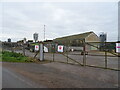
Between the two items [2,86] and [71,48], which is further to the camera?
[71,48]

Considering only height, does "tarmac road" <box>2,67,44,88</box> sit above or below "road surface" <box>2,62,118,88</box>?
above

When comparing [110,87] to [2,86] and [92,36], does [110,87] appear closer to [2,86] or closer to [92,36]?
[2,86]

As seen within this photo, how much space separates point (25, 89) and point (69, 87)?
1821 millimetres

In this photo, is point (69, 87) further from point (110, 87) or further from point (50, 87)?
point (110, 87)

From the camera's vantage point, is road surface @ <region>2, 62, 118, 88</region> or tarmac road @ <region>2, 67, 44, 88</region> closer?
tarmac road @ <region>2, 67, 44, 88</region>

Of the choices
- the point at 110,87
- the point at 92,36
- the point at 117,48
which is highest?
the point at 92,36

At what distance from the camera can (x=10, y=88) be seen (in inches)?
173

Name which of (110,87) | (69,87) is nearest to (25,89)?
(69,87)

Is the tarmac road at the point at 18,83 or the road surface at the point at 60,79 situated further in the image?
the road surface at the point at 60,79

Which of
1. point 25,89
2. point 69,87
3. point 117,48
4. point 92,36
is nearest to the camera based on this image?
point 25,89

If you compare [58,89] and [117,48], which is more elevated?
[117,48]

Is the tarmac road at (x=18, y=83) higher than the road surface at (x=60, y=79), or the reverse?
the tarmac road at (x=18, y=83)

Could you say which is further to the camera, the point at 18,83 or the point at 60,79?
the point at 60,79

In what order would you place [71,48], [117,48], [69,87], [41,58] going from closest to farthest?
1. [69,87]
2. [117,48]
3. [41,58]
4. [71,48]
